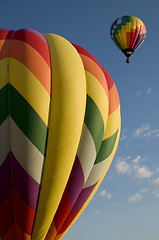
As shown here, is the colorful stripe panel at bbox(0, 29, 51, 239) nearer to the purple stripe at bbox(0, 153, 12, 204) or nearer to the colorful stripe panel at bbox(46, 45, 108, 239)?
the purple stripe at bbox(0, 153, 12, 204)

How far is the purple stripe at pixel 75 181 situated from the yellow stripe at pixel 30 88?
1.80 m

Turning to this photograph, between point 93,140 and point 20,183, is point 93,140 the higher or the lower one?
the higher one

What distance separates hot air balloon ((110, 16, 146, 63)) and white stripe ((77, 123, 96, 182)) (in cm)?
936

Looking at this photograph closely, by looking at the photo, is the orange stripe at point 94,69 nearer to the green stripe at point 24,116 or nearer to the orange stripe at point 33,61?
the orange stripe at point 33,61

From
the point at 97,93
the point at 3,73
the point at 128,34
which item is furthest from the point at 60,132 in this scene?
the point at 128,34

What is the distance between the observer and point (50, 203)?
11375 mm

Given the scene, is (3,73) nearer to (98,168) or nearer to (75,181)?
(75,181)

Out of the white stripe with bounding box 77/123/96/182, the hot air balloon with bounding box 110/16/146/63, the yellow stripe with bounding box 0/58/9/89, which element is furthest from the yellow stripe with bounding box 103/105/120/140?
the hot air balloon with bounding box 110/16/146/63

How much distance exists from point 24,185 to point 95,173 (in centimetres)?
279

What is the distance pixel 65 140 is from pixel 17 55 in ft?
8.82

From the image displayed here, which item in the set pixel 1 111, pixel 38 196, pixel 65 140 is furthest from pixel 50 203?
pixel 1 111

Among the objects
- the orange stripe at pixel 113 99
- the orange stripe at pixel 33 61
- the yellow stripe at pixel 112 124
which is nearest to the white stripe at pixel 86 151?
the yellow stripe at pixel 112 124

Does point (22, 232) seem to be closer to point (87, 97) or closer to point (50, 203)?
point (50, 203)

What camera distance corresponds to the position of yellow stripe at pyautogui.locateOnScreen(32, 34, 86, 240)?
1107cm
